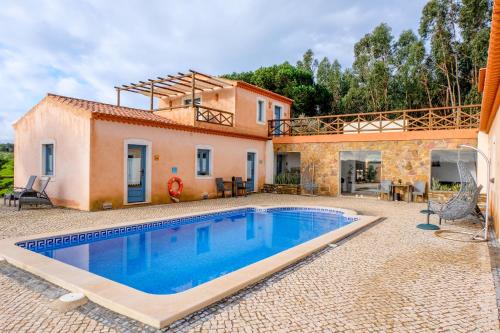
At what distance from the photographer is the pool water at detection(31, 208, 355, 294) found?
5215mm

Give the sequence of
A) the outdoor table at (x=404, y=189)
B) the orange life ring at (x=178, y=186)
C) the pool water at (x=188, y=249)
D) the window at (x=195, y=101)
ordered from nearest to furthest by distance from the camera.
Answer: the pool water at (x=188, y=249)
the orange life ring at (x=178, y=186)
the outdoor table at (x=404, y=189)
the window at (x=195, y=101)

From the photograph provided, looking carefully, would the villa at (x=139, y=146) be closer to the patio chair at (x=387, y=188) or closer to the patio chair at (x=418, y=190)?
the patio chair at (x=387, y=188)

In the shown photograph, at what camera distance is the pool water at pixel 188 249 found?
17.1 feet

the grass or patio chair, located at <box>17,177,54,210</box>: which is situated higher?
the grass

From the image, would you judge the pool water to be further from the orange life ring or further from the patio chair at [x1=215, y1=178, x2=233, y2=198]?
the patio chair at [x1=215, y1=178, x2=233, y2=198]

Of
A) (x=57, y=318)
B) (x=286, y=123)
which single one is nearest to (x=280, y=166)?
(x=286, y=123)

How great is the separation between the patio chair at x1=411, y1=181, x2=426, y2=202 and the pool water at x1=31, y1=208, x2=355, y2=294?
187 inches

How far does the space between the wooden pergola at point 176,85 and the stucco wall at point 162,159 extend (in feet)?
7.30

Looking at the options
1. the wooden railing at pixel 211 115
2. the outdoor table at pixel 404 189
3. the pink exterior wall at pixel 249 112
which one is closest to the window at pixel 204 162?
the wooden railing at pixel 211 115

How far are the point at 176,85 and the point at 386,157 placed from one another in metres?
10.7

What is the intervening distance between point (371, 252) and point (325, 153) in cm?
1052

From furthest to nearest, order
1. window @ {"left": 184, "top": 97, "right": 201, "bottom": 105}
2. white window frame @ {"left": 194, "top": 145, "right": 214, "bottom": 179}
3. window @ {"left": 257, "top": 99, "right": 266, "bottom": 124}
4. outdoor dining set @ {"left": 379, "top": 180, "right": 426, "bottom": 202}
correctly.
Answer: window @ {"left": 257, "top": 99, "right": 266, "bottom": 124}, window @ {"left": 184, "top": 97, "right": 201, "bottom": 105}, white window frame @ {"left": 194, "top": 145, "right": 214, "bottom": 179}, outdoor dining set @ {"left": 379, "top": 180, "right": 426, "bottom": 202}

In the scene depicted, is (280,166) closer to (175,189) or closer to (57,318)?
(175,189)

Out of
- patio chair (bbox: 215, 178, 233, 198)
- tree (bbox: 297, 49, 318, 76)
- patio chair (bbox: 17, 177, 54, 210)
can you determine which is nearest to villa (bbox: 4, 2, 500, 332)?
patio chair (bbox: 17, 177, 54, 210)
